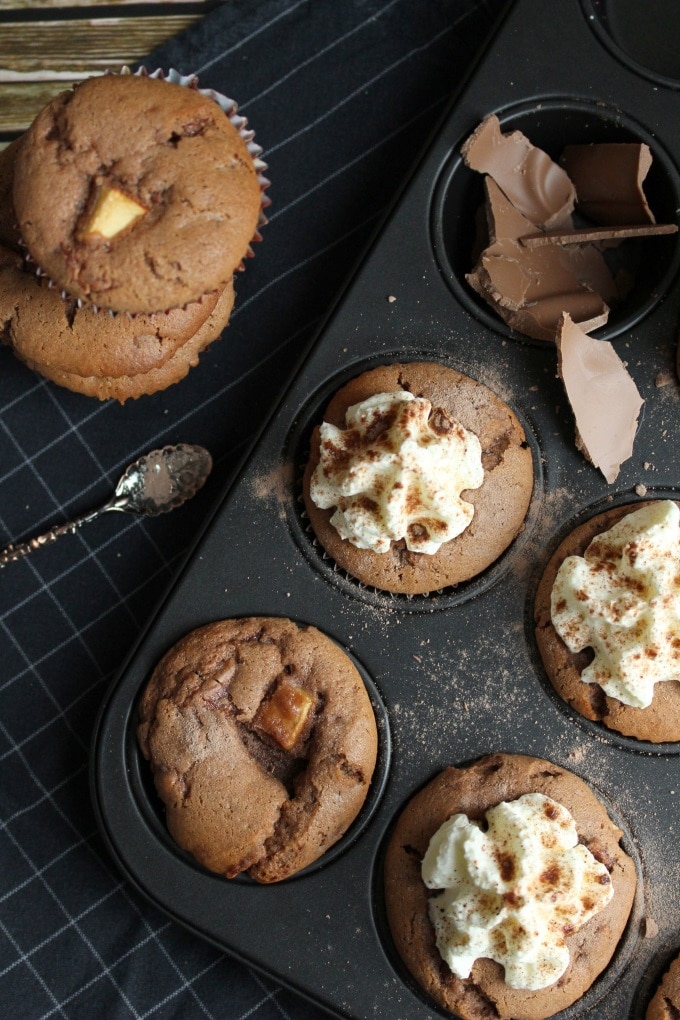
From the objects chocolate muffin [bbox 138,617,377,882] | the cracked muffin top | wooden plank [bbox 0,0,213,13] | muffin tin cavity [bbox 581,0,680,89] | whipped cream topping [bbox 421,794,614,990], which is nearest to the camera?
the cracked muffin top

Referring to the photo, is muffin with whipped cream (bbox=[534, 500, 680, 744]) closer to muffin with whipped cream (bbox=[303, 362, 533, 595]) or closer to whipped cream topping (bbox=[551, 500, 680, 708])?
whipped cream topping (bbox=[551, 500, 680, 708])

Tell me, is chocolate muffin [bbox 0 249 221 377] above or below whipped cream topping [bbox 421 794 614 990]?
above

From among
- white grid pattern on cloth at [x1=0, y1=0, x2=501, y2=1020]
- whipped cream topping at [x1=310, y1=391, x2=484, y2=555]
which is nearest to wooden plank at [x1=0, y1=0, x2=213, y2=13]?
white grid pattern on cloth at [x1=0, y1=0, x2=501, y2=1020]

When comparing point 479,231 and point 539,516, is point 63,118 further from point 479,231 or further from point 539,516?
point 539,516

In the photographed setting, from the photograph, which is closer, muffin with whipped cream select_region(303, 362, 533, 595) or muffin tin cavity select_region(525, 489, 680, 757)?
muffin with whipped cream select_region(303, 362, 533, 595)

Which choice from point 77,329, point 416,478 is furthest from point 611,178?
point 77,329

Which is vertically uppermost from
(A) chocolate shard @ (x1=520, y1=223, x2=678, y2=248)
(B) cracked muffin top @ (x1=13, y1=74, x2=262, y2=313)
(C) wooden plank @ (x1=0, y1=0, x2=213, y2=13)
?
(C) wooden plank @ (x1=0, y1=0, x2=213, y2=13)

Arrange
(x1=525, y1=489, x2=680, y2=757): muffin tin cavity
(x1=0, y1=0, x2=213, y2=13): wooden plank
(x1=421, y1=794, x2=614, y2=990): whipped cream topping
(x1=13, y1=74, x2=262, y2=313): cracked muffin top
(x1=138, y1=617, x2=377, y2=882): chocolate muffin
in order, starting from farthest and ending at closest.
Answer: (x1=0, y1=0, x2=213, y2=13): wooden plank → (x1=525, y1=489, x2=680, y2=757): muffin tin cavity → (x1=138, y1=617, x2=377, y2=882): chocolate muffin → (x1=421, y1=794, x2=614, y2=990): whipped cream topping → (x1=13, y1=74, x2=262, y2=313): cracked muffin top
